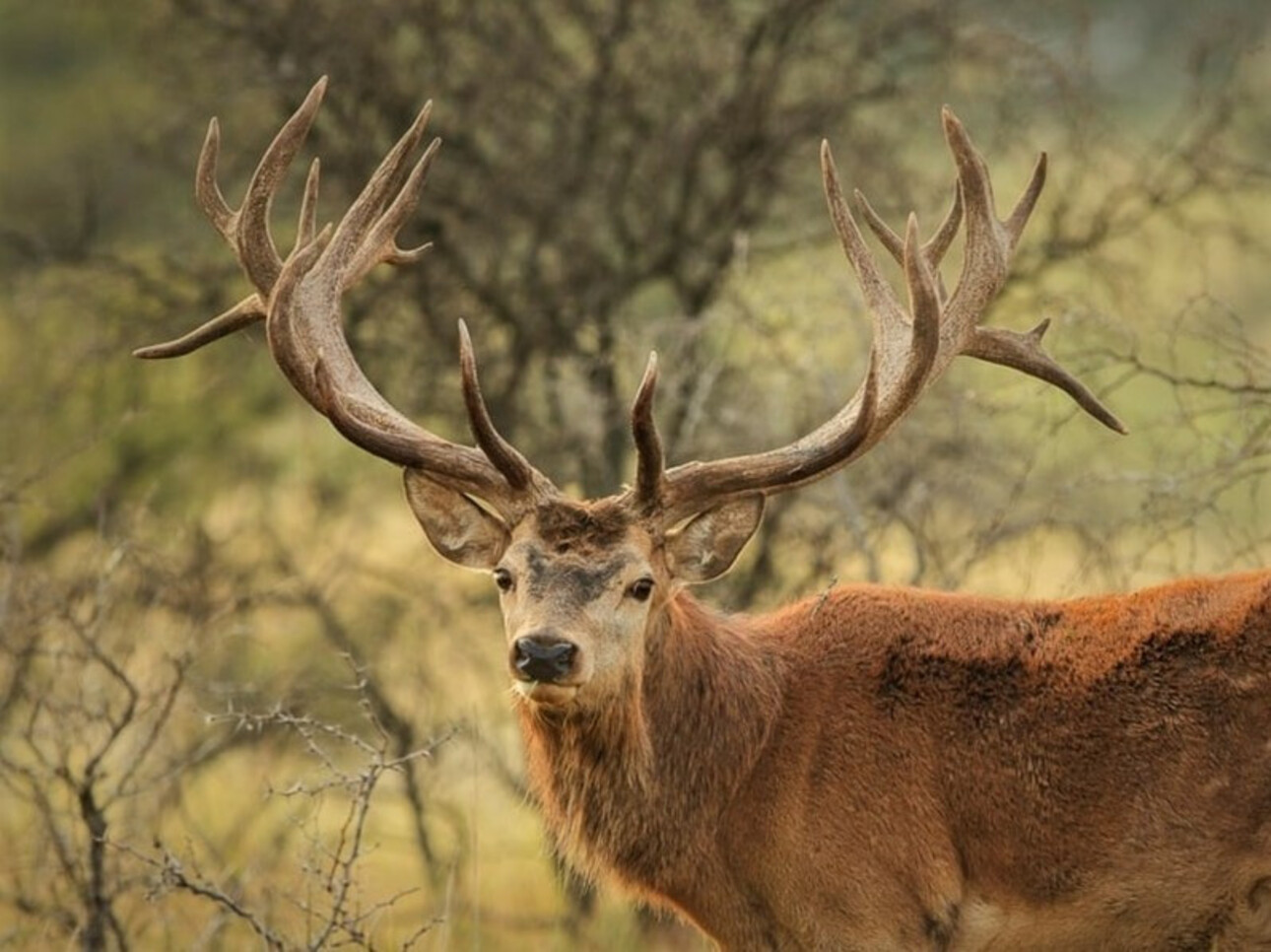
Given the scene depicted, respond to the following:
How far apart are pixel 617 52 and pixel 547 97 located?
16.9 inches

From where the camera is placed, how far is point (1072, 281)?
1406 centimetres

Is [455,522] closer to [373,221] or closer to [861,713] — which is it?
[373,221]

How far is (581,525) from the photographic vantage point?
300 inches

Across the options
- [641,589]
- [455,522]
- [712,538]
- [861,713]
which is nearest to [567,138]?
[455,522]

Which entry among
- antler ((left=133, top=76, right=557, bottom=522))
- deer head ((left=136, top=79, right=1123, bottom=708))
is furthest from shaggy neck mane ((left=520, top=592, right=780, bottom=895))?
antler ((left=133, top=76, right=557, bottom=522))

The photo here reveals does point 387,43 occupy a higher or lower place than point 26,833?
higher

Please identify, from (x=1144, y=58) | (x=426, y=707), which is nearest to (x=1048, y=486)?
(x=426, y=707)

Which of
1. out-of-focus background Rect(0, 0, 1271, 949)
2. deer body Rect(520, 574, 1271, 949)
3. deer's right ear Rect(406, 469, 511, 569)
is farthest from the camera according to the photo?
out-of-focus background Rect(0, 0, 1271, 949)

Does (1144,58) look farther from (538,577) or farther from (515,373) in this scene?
(538,577)

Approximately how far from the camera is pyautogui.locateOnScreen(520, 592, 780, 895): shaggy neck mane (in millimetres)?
7660

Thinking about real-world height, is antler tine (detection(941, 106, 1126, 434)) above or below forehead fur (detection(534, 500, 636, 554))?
above

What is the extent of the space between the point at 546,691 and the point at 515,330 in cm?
576

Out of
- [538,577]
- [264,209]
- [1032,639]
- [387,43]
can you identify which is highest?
[387,43]

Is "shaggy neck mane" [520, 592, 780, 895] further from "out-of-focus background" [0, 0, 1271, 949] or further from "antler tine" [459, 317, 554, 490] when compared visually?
"out-of-focus background" [0, 0, 1271, 949]
